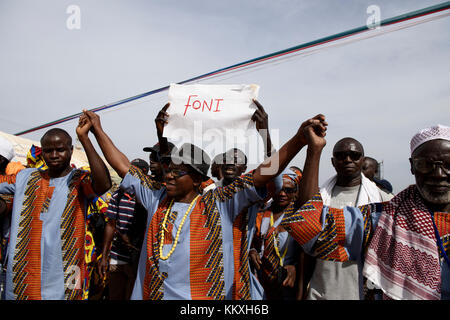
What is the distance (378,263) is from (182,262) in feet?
4.07

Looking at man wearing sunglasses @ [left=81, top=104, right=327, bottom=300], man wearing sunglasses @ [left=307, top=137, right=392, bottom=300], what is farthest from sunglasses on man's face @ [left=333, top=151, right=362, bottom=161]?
man wearing sunglasses @ [left=81, top=104, right=327, bottom=300]

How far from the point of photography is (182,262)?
87.3 inches

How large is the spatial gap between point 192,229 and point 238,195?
0.41 metres

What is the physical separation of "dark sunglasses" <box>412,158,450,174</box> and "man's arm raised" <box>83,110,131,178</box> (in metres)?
2.05

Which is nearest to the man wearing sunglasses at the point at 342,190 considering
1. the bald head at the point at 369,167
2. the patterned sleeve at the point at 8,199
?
the bald head at the point at 369,167

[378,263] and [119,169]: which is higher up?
[119,169]

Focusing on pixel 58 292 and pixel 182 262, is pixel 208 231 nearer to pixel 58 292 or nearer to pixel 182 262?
pixel 182 262

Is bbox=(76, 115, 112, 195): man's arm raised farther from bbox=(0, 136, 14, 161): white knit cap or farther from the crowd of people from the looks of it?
bbox=(0, 136, 14, 161): white knit cap

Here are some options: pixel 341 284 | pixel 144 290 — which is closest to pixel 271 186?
pixel 341 284

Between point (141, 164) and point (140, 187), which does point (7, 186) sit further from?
point (141, 164)

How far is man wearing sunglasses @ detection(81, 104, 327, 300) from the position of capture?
218cm

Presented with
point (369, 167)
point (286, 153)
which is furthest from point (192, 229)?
point (369, 167)

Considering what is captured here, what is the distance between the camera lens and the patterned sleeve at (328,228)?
1837mm

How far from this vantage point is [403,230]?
1.75 meters
